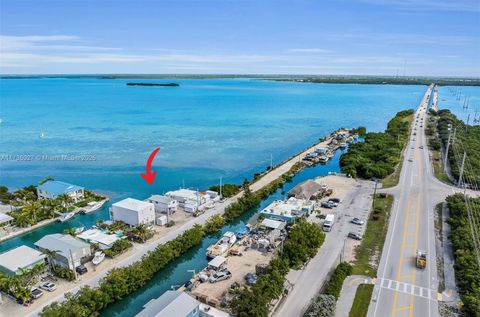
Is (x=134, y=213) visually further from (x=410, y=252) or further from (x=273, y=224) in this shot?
(x=410, y=252)

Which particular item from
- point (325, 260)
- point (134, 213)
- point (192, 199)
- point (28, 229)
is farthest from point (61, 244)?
point (325, 260)

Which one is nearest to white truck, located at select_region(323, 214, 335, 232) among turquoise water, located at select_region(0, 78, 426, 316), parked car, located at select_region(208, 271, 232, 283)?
turquoise water, located at select_region(0, 78, 426, 316)

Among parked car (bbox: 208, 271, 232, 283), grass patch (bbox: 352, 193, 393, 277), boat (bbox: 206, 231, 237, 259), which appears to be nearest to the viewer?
parked car (bbox: 208, 271, 232, 283)

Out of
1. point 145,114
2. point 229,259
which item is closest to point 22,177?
point 229,259

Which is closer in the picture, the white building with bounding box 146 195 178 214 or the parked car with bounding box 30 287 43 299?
the parked car with bounding box 30 287 43 299

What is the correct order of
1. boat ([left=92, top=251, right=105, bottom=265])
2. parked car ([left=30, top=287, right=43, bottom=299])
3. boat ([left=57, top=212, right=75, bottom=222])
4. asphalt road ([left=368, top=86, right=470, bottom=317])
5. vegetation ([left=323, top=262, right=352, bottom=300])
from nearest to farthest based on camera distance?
1. asphalt road ([left=368, top=86, right=470, bottom=317])
2. vegetation ([left=323, top=262, right=352, bottom=300])
3. parked car ([left=30, top=287, right=43, bottom=299])
4. boat ([left=92, top=251, right=105, bottom=265])
5. boat ([left=57, top=212, right=75, bottom=222])

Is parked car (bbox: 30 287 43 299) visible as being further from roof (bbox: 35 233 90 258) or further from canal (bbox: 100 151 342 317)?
canal (bbox: 100 151 342 317)

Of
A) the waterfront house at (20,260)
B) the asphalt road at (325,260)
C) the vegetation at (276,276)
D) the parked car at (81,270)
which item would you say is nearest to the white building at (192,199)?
the vegetation at (276,276)
